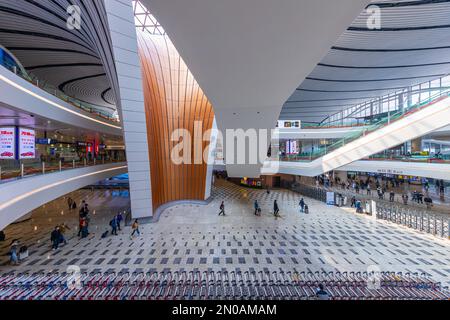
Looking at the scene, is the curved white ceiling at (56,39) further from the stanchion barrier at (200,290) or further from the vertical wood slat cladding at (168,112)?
the stanchion barrier at (200,290)

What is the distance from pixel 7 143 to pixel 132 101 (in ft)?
16.7

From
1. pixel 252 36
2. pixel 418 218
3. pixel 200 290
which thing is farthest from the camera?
pixel 418 218

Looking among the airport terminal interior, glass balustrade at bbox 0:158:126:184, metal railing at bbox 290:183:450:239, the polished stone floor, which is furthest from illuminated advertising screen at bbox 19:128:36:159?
metal railing at bbox 290:183:450:239

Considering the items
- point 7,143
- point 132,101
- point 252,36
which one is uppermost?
point 132,101

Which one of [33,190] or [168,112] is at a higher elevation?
[168,112]

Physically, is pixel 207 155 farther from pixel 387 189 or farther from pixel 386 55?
pixel 387 189

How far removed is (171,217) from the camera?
42.2 feet

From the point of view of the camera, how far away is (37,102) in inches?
320

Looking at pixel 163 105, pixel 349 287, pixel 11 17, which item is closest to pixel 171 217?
pixel 163 105

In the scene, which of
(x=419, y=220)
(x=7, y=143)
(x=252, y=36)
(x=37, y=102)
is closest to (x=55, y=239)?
(x=7, y=143)

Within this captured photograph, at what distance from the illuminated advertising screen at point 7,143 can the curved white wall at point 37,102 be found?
1432 mm

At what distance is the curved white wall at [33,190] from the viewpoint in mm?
5652

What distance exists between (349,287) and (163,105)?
1333cm

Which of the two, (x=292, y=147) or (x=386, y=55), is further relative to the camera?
(x=292, y=147)
